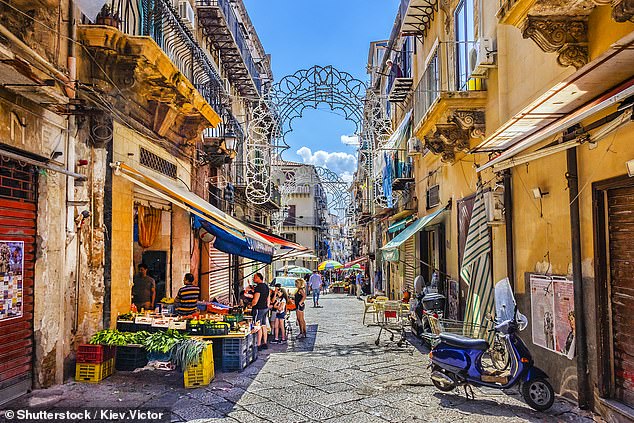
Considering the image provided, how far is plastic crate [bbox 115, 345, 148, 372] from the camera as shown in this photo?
311 inches

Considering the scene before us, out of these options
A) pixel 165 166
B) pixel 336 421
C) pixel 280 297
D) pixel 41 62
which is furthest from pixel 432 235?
pixel 41 62

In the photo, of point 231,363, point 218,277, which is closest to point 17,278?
point 231,363

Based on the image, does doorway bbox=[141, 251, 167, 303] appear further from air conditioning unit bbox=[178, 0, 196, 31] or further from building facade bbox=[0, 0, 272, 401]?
air conditioning unit bbox=[178, 0, 196, 31]

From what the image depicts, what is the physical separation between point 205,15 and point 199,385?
1153 centimetres

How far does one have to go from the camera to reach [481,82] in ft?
33.0

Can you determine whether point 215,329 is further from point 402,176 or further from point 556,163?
point 402,176

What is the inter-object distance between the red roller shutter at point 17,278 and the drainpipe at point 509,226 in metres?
6.92

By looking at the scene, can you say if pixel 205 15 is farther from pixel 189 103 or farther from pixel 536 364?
pixel 536 364

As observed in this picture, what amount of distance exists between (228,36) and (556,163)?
12.8 meters

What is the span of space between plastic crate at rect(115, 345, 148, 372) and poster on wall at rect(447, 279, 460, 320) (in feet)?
22.2

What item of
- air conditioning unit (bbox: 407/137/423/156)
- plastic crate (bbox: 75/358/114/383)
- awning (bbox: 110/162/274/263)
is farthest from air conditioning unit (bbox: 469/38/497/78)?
plastic crate (bbox: 75/358/114/383)

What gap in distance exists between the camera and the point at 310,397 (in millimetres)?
6934

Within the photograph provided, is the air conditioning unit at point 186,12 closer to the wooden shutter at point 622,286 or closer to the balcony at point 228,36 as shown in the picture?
the balcony at point 228,36

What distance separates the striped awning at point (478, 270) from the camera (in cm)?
904
